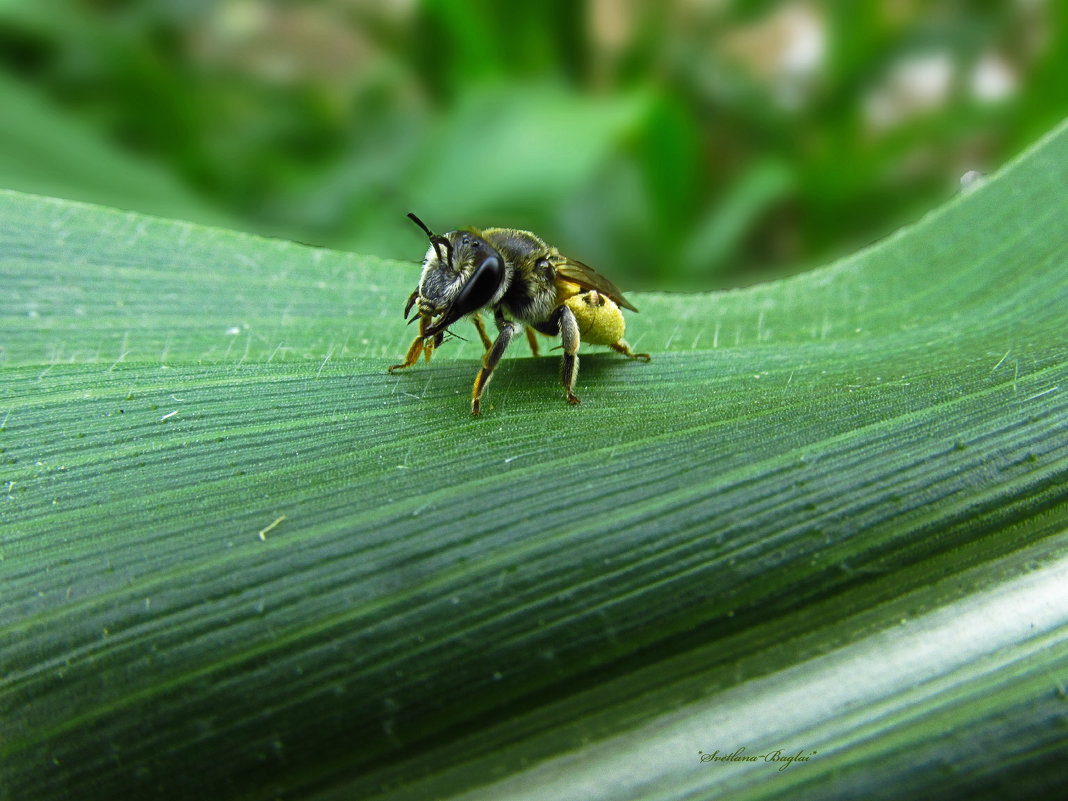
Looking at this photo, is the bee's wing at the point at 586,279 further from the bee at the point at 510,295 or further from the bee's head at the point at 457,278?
the bee's head at the point at 457,278

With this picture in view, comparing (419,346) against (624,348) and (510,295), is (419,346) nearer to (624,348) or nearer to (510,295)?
(510,295)

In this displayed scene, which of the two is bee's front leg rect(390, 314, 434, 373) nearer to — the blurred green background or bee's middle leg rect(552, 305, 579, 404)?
bee's middle leg rect(552, 305, 579, 404)

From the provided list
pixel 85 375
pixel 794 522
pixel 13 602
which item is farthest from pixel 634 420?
pixel 85 375

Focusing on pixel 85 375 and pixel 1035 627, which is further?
pixel 85 375

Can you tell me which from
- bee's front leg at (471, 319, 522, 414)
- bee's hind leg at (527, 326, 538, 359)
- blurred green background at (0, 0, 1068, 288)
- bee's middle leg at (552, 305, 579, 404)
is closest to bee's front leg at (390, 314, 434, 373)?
bee's front leg at (471, 319, 522, 414)

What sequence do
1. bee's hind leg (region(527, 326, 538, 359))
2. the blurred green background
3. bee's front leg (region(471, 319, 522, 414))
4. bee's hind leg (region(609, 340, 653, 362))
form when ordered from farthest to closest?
the blurred green background → bee's hind leg (region(527, 326, 538, 359)) → bee's hind leg (region(609, 340, 653, 362)) → bee's front leg (region(471, 319, 522, 414))

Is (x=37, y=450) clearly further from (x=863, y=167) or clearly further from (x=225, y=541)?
(x=863, y=167)

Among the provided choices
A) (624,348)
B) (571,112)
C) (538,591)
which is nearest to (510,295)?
(624,348)

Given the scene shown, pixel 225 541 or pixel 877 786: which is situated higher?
pixel 225 541
